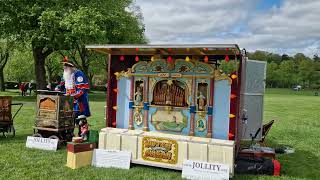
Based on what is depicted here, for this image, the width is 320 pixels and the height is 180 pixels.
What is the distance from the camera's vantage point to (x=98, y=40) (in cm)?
2569

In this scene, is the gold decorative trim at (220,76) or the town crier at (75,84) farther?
the town crier at (75,84)

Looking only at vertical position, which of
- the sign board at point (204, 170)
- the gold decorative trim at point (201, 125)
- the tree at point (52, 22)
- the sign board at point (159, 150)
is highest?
the tree at point (52, 22)

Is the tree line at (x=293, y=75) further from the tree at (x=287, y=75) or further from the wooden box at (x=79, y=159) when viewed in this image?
the wooden box at (x=79, y=159)

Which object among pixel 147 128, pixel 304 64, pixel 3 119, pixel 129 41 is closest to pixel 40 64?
pixel 129 41

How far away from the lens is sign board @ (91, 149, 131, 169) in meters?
7.42

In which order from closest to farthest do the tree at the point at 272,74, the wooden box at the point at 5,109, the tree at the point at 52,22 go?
the wooden box at the point at 5,109 < the tree at the point at 52,22 < the tree at the point at 272,74

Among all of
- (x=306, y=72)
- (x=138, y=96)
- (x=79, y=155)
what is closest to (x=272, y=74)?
(x=306, y=72)

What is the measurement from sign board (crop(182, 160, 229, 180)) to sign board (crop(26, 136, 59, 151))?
323 centimetres

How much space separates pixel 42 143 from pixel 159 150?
296 centimetres

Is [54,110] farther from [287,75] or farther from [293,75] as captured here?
[293,75]

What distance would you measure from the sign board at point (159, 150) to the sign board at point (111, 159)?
1.14ft

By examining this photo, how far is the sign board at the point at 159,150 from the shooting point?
7.22 m

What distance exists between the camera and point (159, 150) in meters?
7.34

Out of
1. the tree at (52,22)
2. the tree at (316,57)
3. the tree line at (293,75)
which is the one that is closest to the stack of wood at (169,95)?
the tree at (52,22)
